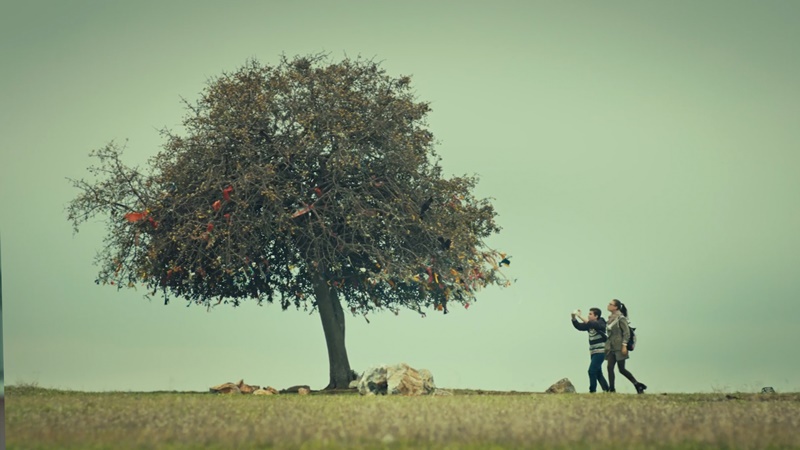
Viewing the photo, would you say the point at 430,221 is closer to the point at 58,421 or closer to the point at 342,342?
the point at 342,342

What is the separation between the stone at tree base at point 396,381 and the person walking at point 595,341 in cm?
516

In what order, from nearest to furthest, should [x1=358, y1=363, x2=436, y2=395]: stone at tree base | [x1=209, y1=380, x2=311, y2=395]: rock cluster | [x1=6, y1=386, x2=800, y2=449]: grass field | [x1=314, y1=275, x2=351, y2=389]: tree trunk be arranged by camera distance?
1. [x1=6, y1=386, x2=800, y2=449]: grass field
2. [x1=358, y1=363, x2=436, y2=395]: stone at tree base
3. [x1=209, y1=380, x2=311, y2=395]: rock cluster
4. [x1=314, y1=275, x2=351, y2=389]: tree trunk

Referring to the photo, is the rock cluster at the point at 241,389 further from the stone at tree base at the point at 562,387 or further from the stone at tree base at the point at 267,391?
the stone at tree base at the point at 562,387

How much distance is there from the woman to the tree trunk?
1090 centimetres

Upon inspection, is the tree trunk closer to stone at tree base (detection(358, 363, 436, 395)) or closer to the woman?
stone at tree base (detection(358, 363, 436, 395))

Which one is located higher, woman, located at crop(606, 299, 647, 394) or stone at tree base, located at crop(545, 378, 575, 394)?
woman, located at crop(606, 299, 647, 394)

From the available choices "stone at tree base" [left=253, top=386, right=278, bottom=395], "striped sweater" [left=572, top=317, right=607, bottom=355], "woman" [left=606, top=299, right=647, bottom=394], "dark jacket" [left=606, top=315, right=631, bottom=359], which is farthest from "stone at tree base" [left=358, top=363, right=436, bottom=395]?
"dark jacket" [left=606, top=315, right=631, bottom=359]

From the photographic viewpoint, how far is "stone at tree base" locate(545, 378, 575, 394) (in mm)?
35772

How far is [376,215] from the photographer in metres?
36.8

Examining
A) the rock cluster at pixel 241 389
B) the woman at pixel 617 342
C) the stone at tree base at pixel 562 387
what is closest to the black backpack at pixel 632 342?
the woman at pixel 617 342

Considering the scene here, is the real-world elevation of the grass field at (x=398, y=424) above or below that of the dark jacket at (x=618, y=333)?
below

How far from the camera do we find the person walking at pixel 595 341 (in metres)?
32.8

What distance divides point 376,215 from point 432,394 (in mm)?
7329

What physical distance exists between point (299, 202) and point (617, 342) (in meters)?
12.7
